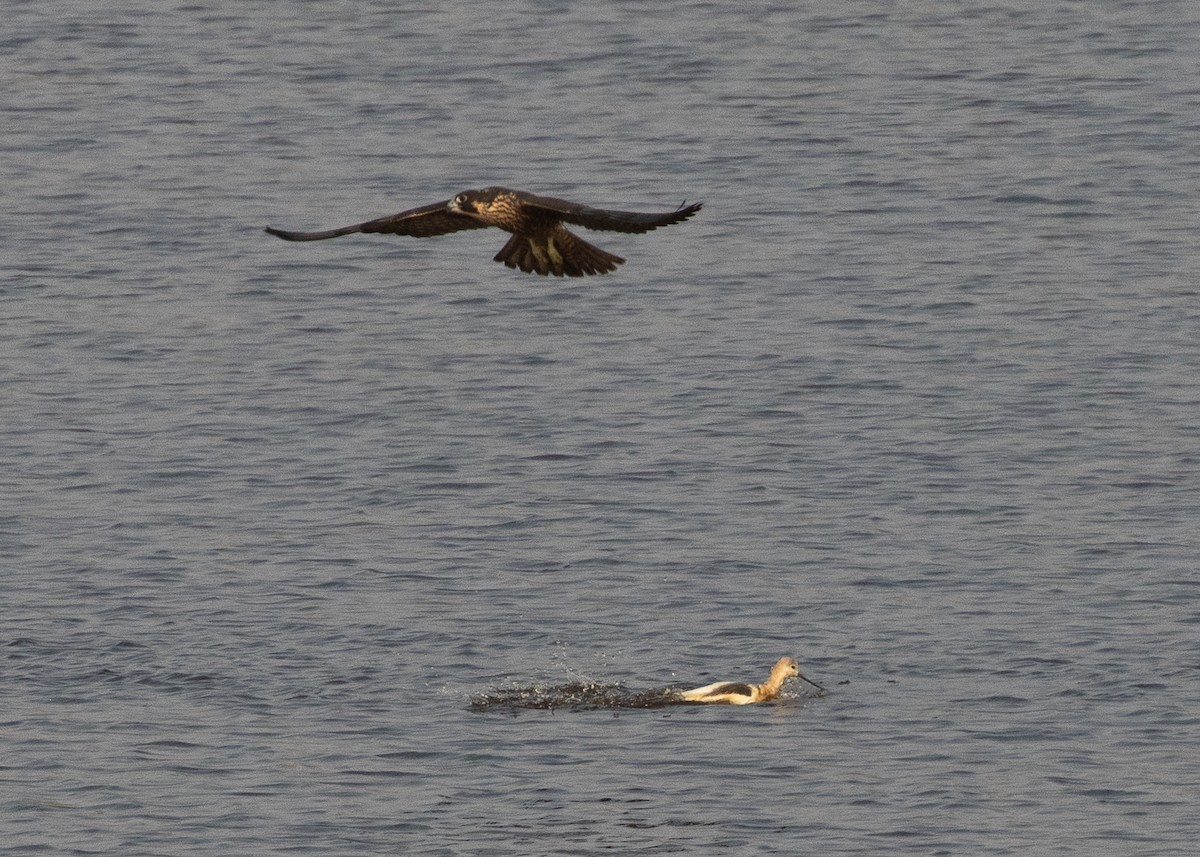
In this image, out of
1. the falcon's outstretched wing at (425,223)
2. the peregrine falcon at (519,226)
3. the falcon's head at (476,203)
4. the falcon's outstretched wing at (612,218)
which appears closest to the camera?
the falcon's outstretched wing at (612,218)

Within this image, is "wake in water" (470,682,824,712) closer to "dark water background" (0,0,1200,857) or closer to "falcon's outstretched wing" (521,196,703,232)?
"dark water background" (0,0,1200,857)

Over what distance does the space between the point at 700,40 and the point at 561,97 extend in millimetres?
3215

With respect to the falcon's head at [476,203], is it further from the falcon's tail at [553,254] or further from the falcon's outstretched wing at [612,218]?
the falcon's outstretched wing at [612,218]

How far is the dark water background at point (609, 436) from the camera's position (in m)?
15.6

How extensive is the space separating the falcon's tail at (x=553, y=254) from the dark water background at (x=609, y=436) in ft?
10.2

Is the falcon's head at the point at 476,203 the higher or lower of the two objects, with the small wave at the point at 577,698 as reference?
higher

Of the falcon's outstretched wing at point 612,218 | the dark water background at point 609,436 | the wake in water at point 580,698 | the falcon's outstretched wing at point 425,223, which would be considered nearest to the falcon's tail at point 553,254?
the falcon's outstretched wing at point 425,223

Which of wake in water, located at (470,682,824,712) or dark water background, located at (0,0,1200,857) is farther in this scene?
wake in water, located at (470,682,824,712)

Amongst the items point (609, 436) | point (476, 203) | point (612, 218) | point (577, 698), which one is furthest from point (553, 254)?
point (609, 436)

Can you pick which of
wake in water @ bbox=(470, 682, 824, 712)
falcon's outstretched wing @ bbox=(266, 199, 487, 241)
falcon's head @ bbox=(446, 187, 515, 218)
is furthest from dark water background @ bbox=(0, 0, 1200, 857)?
falcon's head @ bbox=(446, 187, 515, 218)

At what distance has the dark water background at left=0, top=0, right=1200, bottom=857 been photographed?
1558 centimetres

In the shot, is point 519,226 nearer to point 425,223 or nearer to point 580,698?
point 425,223

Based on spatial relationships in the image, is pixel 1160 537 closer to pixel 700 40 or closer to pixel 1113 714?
pixel 1113 714

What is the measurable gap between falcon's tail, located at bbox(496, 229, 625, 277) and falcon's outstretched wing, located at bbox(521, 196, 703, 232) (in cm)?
67
